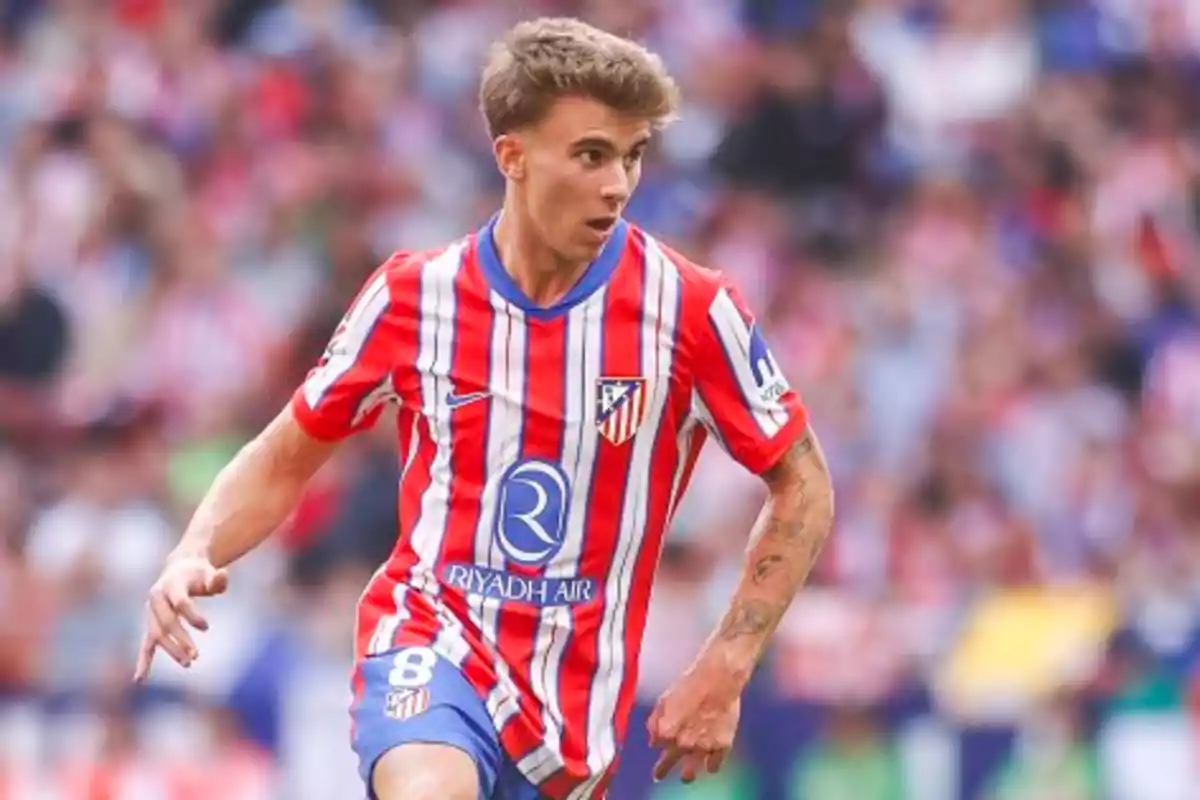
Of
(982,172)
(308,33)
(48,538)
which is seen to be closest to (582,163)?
(48,538)

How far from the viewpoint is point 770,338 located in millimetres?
13164

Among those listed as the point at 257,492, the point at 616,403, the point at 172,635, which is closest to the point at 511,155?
the point at 616,403

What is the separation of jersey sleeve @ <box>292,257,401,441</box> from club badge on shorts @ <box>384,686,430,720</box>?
24.5 inches

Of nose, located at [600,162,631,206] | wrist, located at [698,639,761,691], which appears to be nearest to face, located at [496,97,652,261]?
nose, located at [600,162,631,206]

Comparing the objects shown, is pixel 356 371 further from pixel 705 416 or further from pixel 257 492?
pixel 705 416

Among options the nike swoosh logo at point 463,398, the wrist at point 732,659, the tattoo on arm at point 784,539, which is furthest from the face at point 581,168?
the wrist at point 732,659

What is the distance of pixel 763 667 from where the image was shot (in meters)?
10.7

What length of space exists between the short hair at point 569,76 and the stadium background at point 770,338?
14.5ft

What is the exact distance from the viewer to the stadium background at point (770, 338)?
10594mm

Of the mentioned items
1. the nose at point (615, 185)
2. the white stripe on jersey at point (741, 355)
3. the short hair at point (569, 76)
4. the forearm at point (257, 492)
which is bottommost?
the forearm at point (257, 492)

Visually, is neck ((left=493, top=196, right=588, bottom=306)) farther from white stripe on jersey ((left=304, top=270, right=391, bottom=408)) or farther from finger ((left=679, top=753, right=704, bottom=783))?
finger ((left=679, top=753, right=704, bottom=783))

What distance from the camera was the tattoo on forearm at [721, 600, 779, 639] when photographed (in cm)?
628

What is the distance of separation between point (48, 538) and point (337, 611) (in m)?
1.76

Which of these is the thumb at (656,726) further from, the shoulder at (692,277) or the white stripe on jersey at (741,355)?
the shoulder at (692,277)
